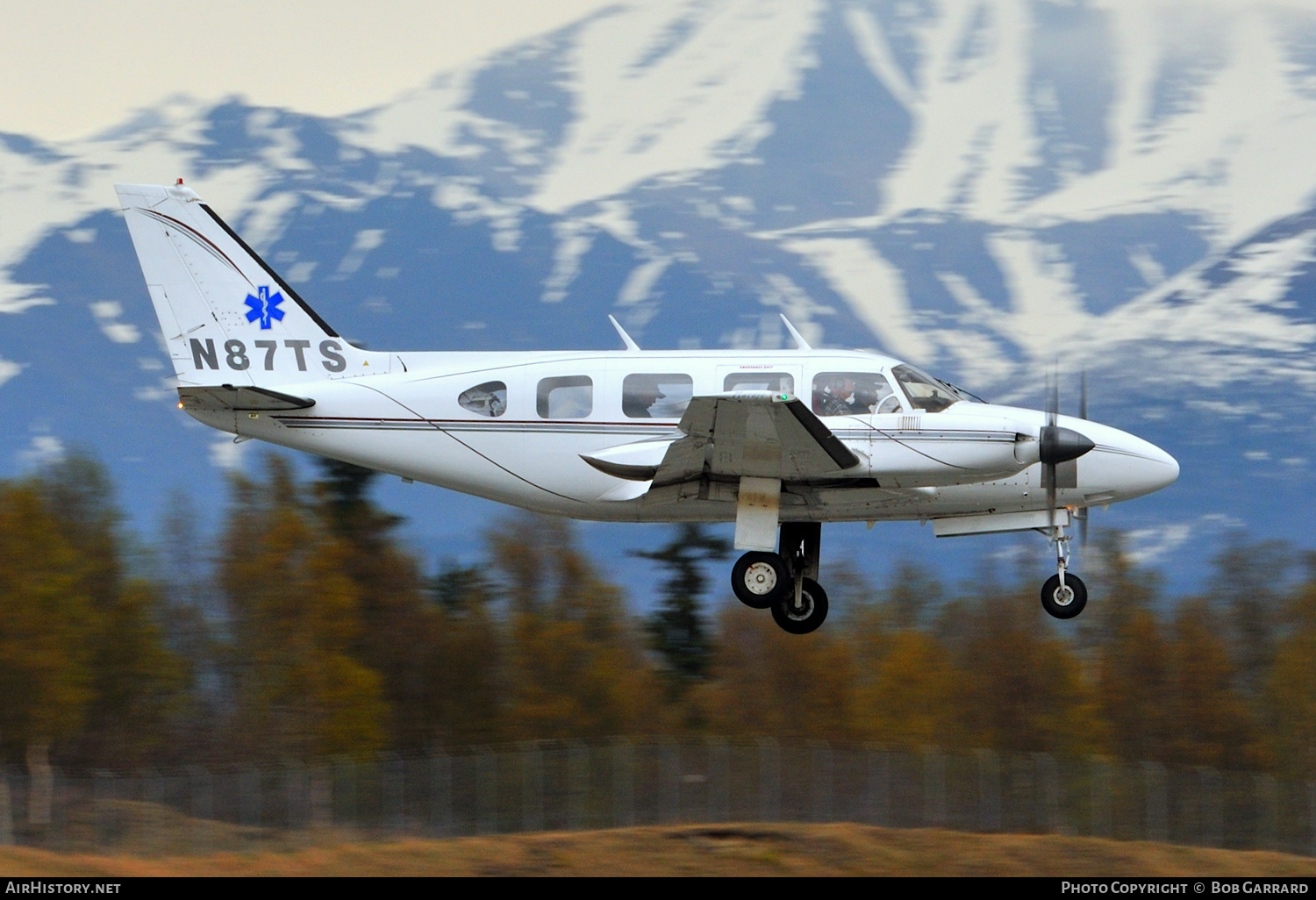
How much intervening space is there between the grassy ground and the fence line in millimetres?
832

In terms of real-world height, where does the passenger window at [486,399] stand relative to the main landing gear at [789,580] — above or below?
above

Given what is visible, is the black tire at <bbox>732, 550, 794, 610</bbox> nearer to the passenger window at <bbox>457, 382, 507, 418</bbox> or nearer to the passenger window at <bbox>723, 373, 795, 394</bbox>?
the passenger window at <bbox>723, 373, 795, 394</bbox>

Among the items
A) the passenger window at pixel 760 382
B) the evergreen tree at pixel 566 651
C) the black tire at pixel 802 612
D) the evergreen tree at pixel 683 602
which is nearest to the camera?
the passenger window at pixel 760 382

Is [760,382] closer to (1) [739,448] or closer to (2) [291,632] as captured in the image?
(1) [739,448]

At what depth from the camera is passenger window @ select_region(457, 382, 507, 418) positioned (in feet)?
63.2

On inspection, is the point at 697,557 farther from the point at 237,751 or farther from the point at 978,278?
the point at 978,278

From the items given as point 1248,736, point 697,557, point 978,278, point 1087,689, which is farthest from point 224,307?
point 978,278

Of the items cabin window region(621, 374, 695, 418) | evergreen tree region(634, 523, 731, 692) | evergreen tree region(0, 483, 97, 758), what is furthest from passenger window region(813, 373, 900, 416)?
evergreen tree region(0, 483, 97, 758)

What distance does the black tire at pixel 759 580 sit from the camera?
1905cm

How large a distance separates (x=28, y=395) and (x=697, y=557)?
146574 millimetres

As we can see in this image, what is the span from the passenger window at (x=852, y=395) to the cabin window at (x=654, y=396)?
1669 millimetres

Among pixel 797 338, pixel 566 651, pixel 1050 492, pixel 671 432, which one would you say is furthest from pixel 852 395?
pixel 566 651

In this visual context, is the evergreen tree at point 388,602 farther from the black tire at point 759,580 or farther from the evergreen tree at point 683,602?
the black tire at point 759,580

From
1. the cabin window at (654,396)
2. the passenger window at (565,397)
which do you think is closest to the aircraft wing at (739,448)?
the cabin window at (654,396)
